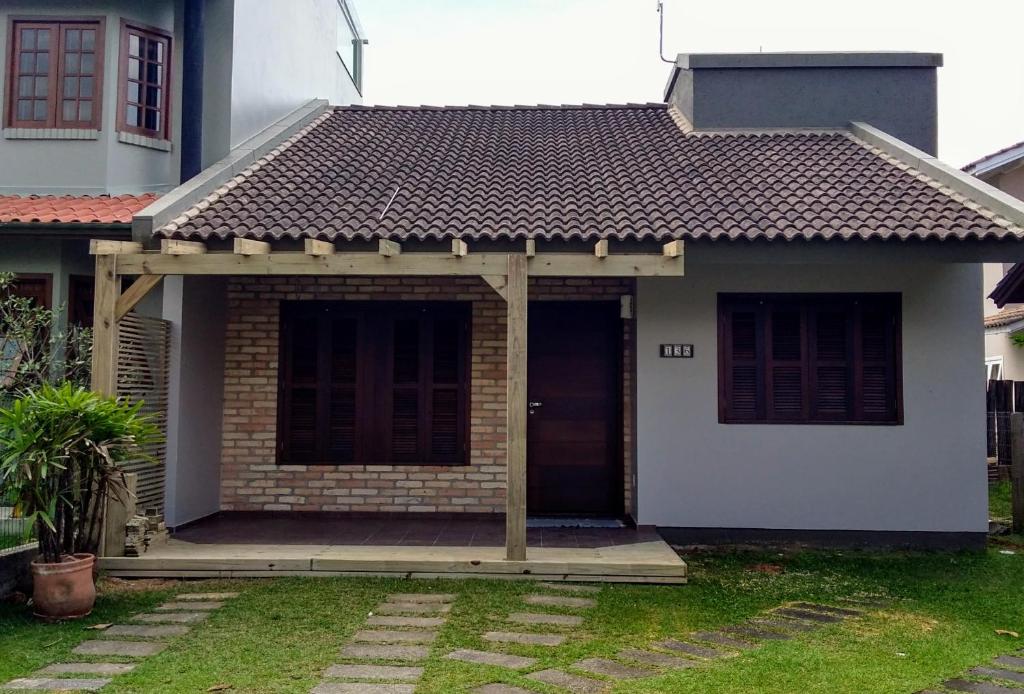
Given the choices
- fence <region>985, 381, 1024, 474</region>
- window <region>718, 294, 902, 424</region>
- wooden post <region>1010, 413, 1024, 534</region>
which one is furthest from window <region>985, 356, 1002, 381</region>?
window <region>718, 294, 902, 424</region>

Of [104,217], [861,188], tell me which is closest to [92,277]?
[104,217]

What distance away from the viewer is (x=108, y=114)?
8945 mm

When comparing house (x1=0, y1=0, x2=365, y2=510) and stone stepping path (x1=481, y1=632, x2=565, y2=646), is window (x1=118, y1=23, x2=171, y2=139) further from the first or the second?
stone stepping path (x1=481, y1=632, x2=565, y2=646)

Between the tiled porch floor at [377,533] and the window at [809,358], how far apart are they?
177 cm

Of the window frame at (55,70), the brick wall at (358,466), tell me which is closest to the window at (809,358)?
the brick wall at (358,466)

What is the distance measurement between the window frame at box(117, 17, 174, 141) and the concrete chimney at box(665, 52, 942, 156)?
6241mm

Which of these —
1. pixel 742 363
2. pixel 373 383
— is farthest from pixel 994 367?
pixel 373 383

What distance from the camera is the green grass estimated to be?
4418mm

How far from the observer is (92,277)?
834 cm

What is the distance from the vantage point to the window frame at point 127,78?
905cm

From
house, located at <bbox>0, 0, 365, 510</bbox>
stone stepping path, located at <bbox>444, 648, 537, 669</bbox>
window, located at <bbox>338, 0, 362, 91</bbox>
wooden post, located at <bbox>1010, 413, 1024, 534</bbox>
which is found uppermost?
window, located at <bbox>338, 0, 362, 91</bbox>

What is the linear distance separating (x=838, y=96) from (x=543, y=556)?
699 cm

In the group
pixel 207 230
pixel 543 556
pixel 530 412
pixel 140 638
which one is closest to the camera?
pixel 140 638

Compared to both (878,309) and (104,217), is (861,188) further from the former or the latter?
(104,217)
